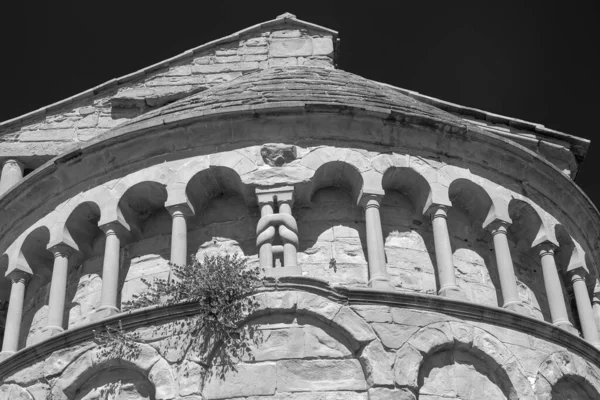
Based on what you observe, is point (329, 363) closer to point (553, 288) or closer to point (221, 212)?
point (221, 212)

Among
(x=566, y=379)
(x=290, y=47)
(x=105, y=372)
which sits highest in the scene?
(x=290, y=47)

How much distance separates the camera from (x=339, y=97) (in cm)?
1425

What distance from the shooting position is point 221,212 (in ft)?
44.4

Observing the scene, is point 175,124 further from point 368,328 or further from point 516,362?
point 516,362

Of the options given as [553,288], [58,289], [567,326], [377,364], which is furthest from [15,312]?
[567,326]

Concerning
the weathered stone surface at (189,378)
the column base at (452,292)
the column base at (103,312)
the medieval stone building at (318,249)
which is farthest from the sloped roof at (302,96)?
the weathered stone surface at (189,378)

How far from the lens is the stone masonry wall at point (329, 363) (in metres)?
11.5

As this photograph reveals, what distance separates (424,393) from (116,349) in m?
3.08

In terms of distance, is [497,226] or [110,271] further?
[497,226]

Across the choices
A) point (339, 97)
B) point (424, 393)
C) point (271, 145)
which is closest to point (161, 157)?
point (271, 145)

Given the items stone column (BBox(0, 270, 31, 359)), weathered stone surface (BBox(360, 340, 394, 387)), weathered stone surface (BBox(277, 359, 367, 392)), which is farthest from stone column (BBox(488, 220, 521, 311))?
stone column (BBox(0, 270, 31, 359))

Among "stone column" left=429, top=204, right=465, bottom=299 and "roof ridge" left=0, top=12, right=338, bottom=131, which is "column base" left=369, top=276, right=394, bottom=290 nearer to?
"stone column" left=429, top=204, right=465, bottom=299

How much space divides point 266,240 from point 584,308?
3920mm

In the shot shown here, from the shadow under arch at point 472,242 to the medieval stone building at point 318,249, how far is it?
2 cm
